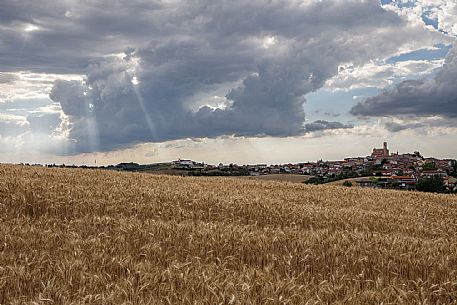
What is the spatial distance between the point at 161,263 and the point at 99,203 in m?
7.35

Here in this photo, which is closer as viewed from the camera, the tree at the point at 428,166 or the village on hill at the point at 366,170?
the village on hill at the point at 366,170

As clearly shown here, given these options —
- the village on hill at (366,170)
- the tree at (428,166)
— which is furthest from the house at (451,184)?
the tree at (428,166)

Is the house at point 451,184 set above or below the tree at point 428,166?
below

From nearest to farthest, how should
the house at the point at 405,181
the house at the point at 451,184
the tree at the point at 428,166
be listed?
the house at the point at 451,184 < the house at the point at 405,181 < the tree at the point at 428,166

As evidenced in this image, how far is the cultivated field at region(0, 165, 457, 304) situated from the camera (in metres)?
6.15

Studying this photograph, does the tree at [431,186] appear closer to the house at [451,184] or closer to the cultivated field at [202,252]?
the house at [451,184]

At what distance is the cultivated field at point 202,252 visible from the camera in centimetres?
615

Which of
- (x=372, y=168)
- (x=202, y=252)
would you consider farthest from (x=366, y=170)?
(x=202, y=252)

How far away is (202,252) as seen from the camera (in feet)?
30.2

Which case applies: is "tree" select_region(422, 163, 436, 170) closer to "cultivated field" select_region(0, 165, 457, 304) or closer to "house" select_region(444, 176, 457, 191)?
"house" select_region(444, 176, 457, 191)

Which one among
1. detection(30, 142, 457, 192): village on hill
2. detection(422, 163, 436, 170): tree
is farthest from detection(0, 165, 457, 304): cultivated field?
detection(422, 163, 436, 170): tree

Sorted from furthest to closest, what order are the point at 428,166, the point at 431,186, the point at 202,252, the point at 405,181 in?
the point at 428,166, the point at 405,181, the point at 431,186, the point at 202,252

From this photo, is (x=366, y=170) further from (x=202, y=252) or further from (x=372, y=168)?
(x=202, y=252)

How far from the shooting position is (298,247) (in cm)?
1001
